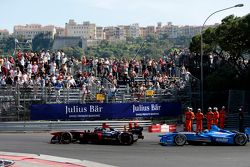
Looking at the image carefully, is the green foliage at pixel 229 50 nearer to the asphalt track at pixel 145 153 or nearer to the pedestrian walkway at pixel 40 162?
the asphalt track at pixel 145 153

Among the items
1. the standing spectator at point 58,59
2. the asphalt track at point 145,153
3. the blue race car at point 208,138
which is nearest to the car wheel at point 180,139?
the blue race car at point 208,138

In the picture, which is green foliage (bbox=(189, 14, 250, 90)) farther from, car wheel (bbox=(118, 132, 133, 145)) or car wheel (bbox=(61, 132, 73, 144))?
car wheel (bbox=(61, 132, 73, 144))

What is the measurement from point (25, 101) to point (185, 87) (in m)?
10.9

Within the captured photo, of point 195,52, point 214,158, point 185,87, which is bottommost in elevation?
point 214,158

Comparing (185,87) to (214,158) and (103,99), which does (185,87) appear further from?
(214,158)

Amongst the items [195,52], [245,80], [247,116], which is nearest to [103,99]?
[247,116]

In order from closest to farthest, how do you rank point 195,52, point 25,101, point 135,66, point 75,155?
point 75,155 → point 25,101 → point 135,66 → point 195,52

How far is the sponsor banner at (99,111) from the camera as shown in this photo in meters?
31.6

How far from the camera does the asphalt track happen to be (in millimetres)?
16141

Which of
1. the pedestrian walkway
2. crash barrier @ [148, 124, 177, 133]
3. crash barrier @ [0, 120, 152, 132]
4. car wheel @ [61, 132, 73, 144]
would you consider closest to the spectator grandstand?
crash barrier @ [0, 120, 152, 132]

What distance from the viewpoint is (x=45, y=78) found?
33.8m

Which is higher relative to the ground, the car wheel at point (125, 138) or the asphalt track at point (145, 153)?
the car wheel at point (125, 138)

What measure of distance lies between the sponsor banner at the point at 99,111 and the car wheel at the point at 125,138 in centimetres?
1038

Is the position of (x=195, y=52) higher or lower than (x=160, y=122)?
higher
